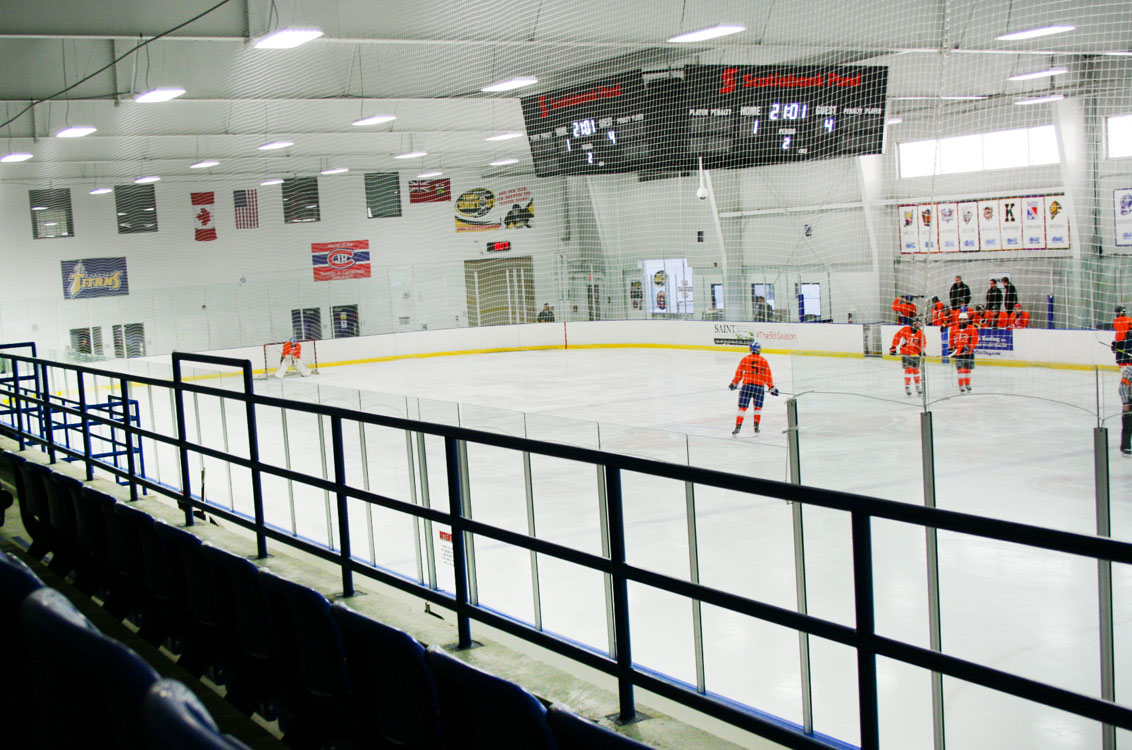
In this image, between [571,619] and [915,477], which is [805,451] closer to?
[571,619]

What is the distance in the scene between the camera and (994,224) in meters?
23.1

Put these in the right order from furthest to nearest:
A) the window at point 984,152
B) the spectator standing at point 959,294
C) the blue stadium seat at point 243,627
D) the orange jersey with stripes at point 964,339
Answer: the spectator standing at point 959,294 → the window at point 984,152 → the orange jersey with stripes at point 964,339 → the blue stadium seat at point 243,627

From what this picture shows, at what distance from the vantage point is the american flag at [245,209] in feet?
104

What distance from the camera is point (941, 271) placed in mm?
24531

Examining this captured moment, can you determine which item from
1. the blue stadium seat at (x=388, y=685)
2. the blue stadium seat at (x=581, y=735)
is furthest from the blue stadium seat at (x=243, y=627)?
the blue stadium seat at (x=581, y=735)

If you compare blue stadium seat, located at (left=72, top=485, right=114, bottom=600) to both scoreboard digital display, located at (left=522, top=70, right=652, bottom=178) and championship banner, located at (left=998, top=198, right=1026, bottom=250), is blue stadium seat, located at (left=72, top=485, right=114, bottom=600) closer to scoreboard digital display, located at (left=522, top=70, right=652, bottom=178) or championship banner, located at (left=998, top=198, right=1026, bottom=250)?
scoreboard digital display, located at (left=522, top=70, right=652, bottom=178)

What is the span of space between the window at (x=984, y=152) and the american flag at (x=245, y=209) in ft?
64.1

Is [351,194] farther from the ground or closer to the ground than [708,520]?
farther from the ground

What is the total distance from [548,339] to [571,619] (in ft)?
80.7

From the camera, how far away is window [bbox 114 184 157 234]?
1184 inches

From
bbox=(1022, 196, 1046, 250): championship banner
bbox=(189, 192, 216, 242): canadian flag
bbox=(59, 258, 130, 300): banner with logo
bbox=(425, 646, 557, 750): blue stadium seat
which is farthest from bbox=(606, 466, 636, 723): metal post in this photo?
bbox=(189, 192, 216, 242): canadian flag

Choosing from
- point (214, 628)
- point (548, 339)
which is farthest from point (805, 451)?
point (548, 339)

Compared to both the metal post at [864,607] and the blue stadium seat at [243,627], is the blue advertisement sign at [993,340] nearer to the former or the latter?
the blue stadium seat at [243,627]

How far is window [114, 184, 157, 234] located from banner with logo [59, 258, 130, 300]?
111cm
